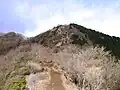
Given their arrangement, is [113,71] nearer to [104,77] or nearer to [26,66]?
[104,77]

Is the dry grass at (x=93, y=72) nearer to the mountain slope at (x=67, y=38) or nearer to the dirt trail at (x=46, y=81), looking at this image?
the dirt trail at (x=46, y=81)

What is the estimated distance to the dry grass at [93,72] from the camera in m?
28.6

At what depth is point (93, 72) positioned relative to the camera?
30.1 m

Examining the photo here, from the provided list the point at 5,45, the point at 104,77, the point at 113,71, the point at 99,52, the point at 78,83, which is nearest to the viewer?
the point at 78,83

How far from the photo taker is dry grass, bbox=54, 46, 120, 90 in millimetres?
28625

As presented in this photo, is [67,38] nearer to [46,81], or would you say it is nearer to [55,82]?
[55,82]

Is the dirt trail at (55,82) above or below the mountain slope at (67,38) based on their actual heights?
below

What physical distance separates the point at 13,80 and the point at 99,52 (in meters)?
14.0

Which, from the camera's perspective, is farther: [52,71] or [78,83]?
[52,71]

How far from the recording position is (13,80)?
29.3 meters

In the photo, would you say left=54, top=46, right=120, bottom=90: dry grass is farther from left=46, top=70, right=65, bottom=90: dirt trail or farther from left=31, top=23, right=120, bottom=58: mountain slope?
left=31, top=23, right=120, bottom=58: mountain slope

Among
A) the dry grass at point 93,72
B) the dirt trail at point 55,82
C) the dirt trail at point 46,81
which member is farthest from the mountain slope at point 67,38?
the dirt trail at point 46,81

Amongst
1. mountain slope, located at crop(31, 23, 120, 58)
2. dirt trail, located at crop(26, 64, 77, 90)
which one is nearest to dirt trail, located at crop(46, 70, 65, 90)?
dirt trail, located at crop(26, 64, 77, 90)

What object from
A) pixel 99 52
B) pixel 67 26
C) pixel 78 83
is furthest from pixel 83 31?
pixel 78 83
